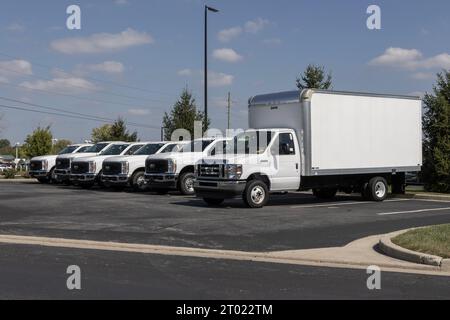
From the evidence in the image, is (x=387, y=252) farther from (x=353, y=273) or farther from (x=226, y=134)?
(x=226, y=134)

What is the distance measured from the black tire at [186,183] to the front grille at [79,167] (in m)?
5.57

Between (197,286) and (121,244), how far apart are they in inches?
Answer: 135

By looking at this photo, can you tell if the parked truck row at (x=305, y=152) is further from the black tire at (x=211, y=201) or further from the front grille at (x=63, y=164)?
the front grille at (x=63, y=164)

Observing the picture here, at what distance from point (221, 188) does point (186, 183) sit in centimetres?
442

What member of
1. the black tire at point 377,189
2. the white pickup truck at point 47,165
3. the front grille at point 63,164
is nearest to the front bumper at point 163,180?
the black tire at point 377,189

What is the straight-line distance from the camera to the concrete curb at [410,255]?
843cm

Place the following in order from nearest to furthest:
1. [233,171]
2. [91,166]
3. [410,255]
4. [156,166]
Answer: [410,255] < [233,171] < [156,166] < [91,166]

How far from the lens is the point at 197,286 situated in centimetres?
720

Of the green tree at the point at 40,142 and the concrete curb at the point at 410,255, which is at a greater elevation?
the green tree at the point at 40,142

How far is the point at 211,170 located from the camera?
656 inches

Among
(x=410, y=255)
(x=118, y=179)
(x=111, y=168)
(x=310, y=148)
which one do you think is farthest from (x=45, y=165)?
(x=410, y=255)

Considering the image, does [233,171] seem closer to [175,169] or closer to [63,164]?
[175,169]

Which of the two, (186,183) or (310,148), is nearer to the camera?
(310,148)
